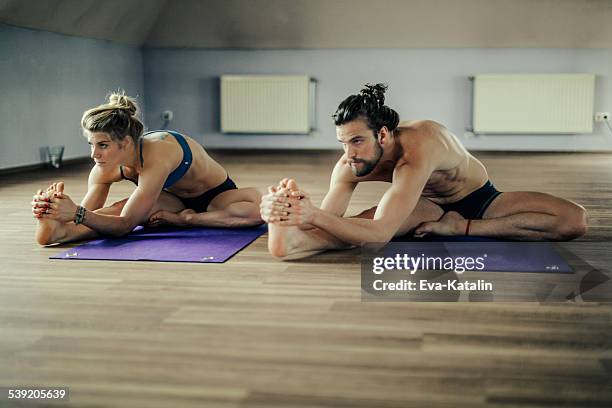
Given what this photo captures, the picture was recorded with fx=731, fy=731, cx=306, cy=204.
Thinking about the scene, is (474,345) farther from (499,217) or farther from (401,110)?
(401,110)

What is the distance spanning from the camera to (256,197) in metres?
3.67

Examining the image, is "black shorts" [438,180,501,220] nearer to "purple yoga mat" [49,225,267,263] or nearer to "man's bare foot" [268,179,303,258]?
"man's bare foot" [268,179,303,258]

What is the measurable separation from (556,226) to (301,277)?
4.01ft

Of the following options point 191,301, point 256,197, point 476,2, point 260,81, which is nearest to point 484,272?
point 191,301

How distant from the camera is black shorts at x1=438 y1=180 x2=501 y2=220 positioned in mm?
3211

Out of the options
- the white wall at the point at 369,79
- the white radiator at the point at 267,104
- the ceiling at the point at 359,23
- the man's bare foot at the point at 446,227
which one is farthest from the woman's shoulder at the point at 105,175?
the white wall at the point at 369,79

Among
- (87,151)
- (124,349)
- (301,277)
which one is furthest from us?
(87,151)

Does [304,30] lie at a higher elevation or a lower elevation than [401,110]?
higher

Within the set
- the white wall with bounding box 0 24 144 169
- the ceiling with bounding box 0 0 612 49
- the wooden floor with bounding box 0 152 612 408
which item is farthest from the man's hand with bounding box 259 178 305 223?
the ceiling with bounding box 0 0 612 49

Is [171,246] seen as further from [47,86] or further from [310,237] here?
[47,86]

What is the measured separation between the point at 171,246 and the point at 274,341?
140cm

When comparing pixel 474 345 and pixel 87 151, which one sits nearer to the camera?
pixel 474 345

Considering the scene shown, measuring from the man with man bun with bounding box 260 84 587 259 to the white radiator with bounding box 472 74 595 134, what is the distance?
5713 mm

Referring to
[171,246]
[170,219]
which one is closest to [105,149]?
[171,246]
